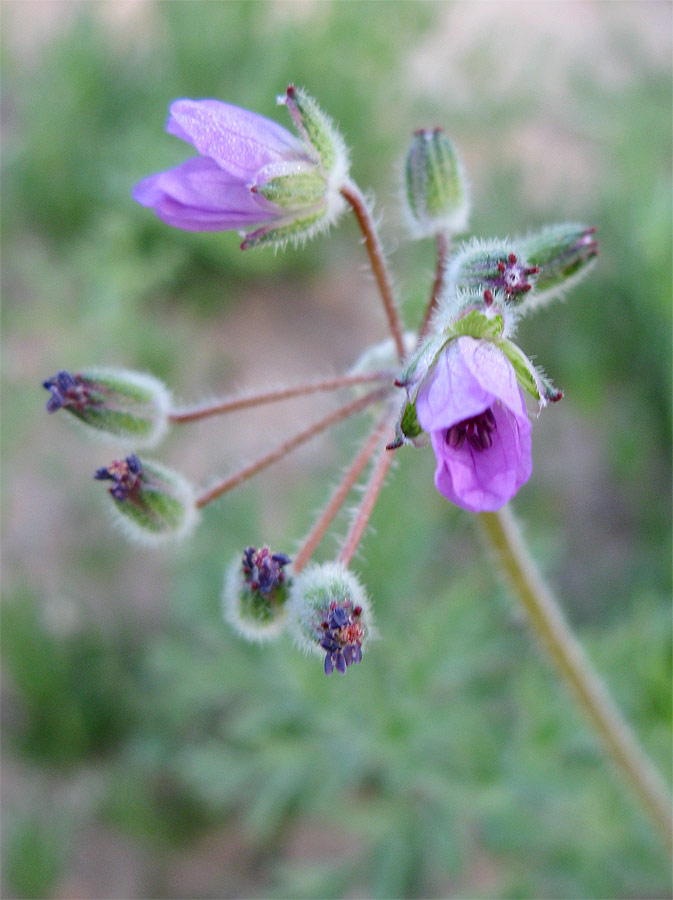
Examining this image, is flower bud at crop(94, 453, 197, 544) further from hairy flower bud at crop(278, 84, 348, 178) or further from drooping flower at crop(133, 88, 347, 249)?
hairy flower bud at crop(278, 84, 348, 178)

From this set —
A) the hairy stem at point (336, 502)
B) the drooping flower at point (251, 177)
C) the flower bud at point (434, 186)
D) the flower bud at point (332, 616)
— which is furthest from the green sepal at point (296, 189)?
the flower bud at point (332, 616)

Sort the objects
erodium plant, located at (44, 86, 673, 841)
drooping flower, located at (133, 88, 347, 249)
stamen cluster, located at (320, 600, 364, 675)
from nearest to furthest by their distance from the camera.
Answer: erodium plant, located at (44, 86, 673, 841), stamen cluster, located at (320, 600, 364, 675), drooping flower, located at (133, 88, 347, 249)

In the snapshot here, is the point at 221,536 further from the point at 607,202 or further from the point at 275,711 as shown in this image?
the point at 607,202

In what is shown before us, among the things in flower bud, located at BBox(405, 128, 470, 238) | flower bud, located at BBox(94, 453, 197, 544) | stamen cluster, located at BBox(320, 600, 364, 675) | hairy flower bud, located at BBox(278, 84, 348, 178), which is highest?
flower bud, located at BBox(405, 128, 470, 238)

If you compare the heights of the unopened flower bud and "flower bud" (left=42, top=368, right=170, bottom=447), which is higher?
"flower bud" (left=42, top=368, right=170, bottom=447)

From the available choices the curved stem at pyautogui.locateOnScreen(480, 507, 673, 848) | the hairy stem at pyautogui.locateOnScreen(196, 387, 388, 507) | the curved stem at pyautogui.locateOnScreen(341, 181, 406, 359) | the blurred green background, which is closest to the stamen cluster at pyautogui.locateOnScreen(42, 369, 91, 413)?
the hairy stem at pyautogui.locateOnScreen(196, 387, 388, 507)

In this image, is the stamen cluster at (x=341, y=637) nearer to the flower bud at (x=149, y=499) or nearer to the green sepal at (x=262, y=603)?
the green sepal at (x=262, y=603)

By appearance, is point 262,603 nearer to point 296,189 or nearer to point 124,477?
point 124,477

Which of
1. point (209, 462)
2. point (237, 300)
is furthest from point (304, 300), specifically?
point (209, 462)
